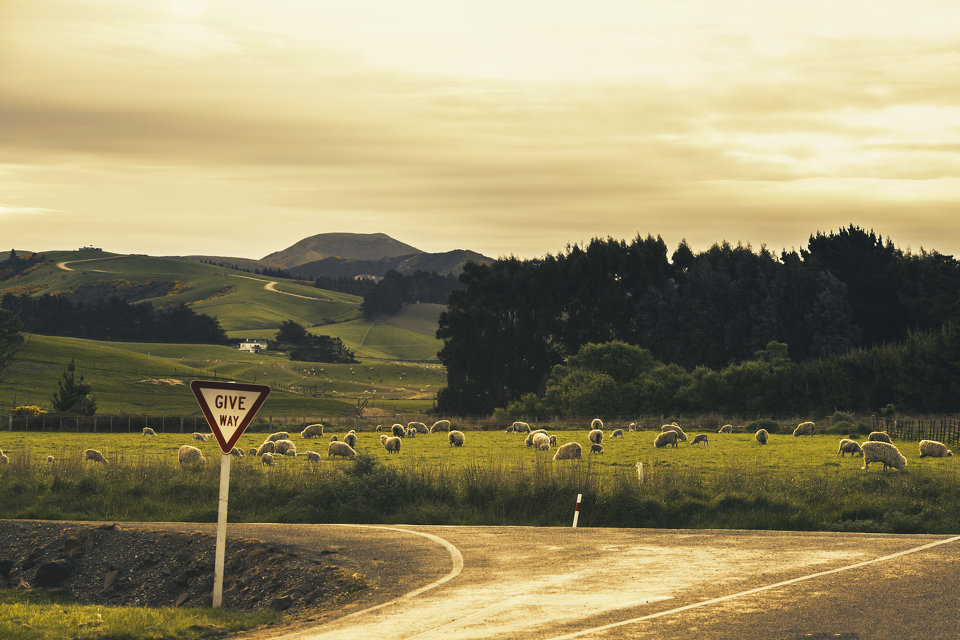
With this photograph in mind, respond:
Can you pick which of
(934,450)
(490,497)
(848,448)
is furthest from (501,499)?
(934,450)

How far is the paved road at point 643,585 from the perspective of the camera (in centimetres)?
1270

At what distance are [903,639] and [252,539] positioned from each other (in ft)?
44.1

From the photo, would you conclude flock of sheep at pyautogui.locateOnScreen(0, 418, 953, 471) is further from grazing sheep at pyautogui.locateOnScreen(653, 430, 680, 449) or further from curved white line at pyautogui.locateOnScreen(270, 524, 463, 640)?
curved white line at pyautogui.locateOnScreen(270, 524, 463, 640)

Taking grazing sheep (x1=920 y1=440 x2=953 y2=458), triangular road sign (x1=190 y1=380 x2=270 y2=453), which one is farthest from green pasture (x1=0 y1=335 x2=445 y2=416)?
triangular road sign (x1=190 y1=380 x2=270 y2=453)

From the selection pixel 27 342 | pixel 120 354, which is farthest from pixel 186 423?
pixel 120 354

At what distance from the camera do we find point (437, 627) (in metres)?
12.9

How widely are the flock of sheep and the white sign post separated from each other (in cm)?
1917

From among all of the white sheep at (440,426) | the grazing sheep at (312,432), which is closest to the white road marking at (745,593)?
the grazing sheep at (312,432)

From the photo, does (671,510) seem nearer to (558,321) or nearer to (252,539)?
(252,539)

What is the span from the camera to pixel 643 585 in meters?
15.5

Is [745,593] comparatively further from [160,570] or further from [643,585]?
[160,570]

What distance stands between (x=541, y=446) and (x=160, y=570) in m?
33.9

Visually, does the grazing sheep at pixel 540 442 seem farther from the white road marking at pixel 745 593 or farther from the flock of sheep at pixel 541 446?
the white road marking at pixel 745 593

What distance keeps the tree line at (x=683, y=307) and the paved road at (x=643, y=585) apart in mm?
80319
